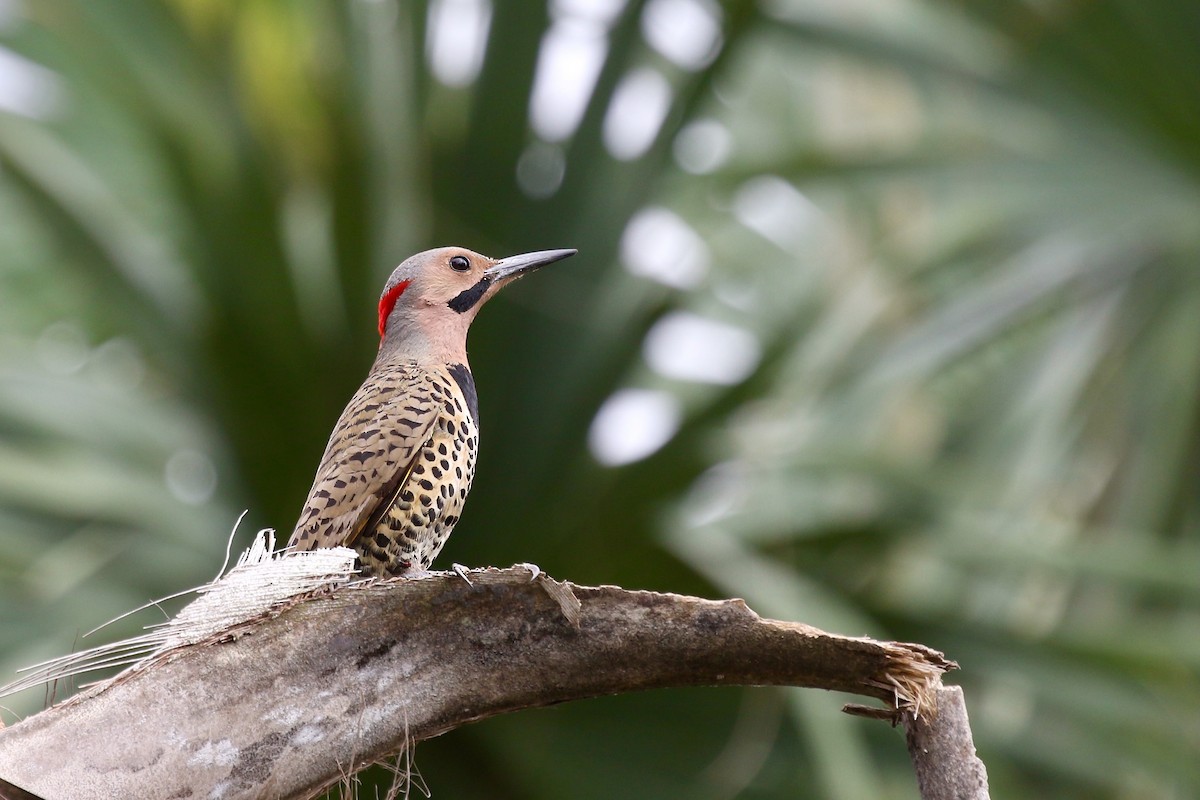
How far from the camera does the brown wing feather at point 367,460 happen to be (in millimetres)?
2629

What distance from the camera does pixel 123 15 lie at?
543cm

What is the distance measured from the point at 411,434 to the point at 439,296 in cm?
43

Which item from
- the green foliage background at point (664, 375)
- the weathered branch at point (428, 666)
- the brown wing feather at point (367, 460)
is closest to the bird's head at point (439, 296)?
the brown wing feather at point (367, 460)

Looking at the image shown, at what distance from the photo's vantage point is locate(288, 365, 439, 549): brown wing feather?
2.63 meters

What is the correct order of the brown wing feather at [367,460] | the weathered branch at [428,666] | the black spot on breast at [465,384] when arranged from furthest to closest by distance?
1. the black spot on breast at [465,384]
2. the brown wing feather at [367,460]
3. the weathered branch at [428,666]

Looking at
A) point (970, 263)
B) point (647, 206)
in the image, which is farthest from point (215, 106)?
point (970, 263)

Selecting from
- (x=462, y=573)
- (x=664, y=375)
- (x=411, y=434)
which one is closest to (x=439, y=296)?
(x=411, y=434)

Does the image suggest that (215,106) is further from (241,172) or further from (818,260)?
(818,260)

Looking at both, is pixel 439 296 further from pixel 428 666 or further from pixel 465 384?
pixel 428 666

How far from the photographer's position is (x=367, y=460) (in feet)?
8.96

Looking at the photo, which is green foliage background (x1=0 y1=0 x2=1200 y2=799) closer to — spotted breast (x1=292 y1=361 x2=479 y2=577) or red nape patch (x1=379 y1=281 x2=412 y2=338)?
red nape patch (x1=379 y1=281 x2=412 y2=338)

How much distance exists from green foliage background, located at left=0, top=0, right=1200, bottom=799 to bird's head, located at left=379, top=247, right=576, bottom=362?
1922mm

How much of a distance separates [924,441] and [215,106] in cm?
411

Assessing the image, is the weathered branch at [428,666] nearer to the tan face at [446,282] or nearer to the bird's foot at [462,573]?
A: the bird's foot at [462,573]
